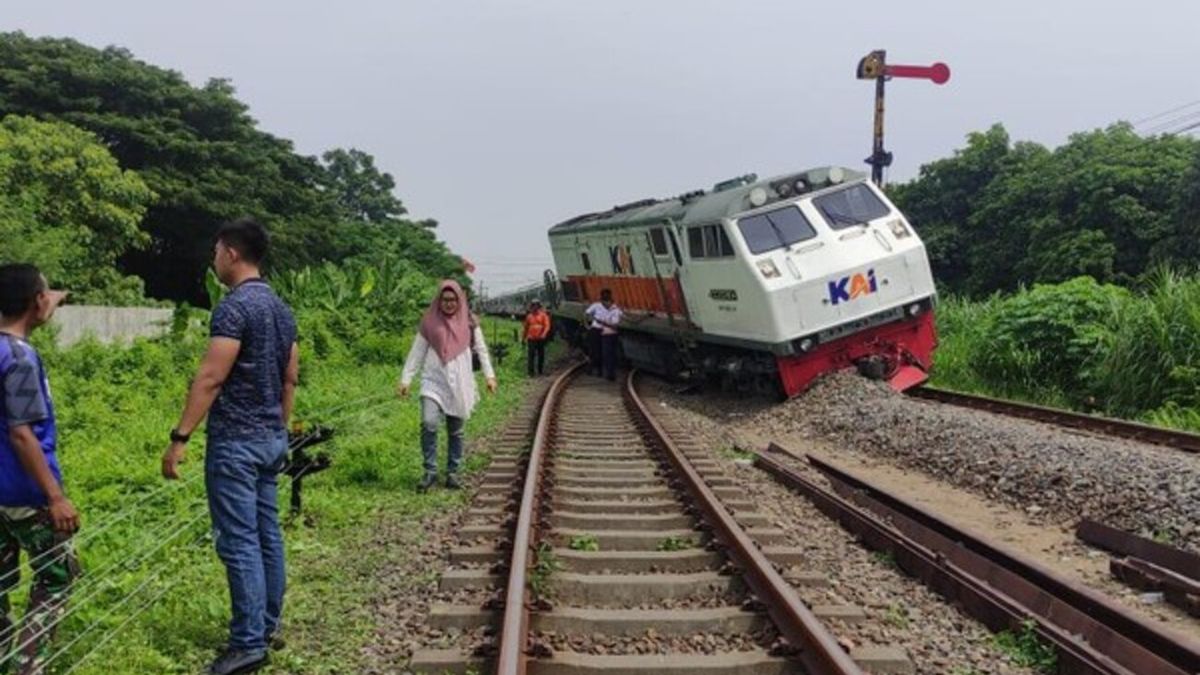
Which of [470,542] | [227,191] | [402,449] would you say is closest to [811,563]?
[470,542]

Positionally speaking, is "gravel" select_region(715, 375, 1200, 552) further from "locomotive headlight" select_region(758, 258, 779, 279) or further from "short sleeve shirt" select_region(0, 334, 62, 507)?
"short sleeve shirt" select_region(0, 334, 62, 507)

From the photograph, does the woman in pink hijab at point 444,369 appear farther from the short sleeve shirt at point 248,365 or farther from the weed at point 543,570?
the short sleeve shirt at point 248,365

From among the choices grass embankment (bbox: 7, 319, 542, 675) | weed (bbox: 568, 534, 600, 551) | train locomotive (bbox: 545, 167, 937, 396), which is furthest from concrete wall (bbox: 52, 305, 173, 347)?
weed (bbox: 568, 534, 600, 551)

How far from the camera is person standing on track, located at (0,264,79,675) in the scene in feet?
13.1

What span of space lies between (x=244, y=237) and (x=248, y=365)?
542 millimetres

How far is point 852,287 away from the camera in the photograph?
14.5 m

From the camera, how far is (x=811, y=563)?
650cm

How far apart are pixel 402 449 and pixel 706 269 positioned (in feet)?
22.1

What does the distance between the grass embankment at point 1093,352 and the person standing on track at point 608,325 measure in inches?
232

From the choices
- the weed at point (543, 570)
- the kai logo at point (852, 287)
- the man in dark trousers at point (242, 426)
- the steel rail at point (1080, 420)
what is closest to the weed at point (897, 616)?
the weed at point (543, 570)

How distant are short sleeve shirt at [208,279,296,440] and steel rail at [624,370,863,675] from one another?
247cm

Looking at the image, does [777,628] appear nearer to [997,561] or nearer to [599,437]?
[997,561]

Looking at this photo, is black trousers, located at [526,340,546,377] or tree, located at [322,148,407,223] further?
tree, located at [322,148,407,223]

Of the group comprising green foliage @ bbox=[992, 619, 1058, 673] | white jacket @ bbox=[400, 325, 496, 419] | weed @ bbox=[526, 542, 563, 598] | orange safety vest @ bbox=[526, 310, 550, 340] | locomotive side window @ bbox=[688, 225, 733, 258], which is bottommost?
green foliage @ bbox=[992, 619, 1058, 673]
